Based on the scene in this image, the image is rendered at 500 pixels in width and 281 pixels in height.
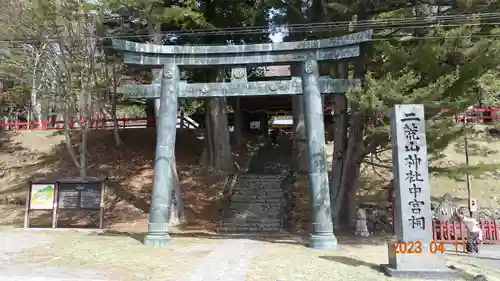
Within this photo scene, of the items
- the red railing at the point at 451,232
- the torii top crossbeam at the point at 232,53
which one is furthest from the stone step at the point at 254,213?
the torii top crossbeam at the point at 232,53

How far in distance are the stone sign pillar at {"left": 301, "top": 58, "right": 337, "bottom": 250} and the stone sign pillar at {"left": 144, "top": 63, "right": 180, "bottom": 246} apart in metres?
3.79

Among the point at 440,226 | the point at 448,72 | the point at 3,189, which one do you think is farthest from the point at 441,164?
the point at 3,189

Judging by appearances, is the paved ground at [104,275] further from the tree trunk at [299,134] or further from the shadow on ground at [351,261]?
the tree trunk at [299,134]

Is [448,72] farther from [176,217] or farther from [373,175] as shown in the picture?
[176,217]

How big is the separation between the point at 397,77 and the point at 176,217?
31.8ft

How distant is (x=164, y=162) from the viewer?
458 inches

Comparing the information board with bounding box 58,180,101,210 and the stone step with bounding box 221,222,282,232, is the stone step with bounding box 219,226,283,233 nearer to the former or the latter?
the stone step with bounding box 221,222,282,232

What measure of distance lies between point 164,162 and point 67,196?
496cm

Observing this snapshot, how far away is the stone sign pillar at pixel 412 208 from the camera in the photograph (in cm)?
776

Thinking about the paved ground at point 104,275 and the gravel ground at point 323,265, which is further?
the gravel ground at point 323,265

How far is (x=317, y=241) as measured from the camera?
35.3 ft

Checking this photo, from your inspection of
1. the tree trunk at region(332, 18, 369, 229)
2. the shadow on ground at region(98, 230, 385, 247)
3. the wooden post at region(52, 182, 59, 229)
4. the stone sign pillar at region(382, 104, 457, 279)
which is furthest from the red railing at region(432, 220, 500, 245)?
the wooden post at region(52, 182, 59, 229)

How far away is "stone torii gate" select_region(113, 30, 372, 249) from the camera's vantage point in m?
11.3

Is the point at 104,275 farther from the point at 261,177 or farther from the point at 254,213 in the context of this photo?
the point at 261,177
